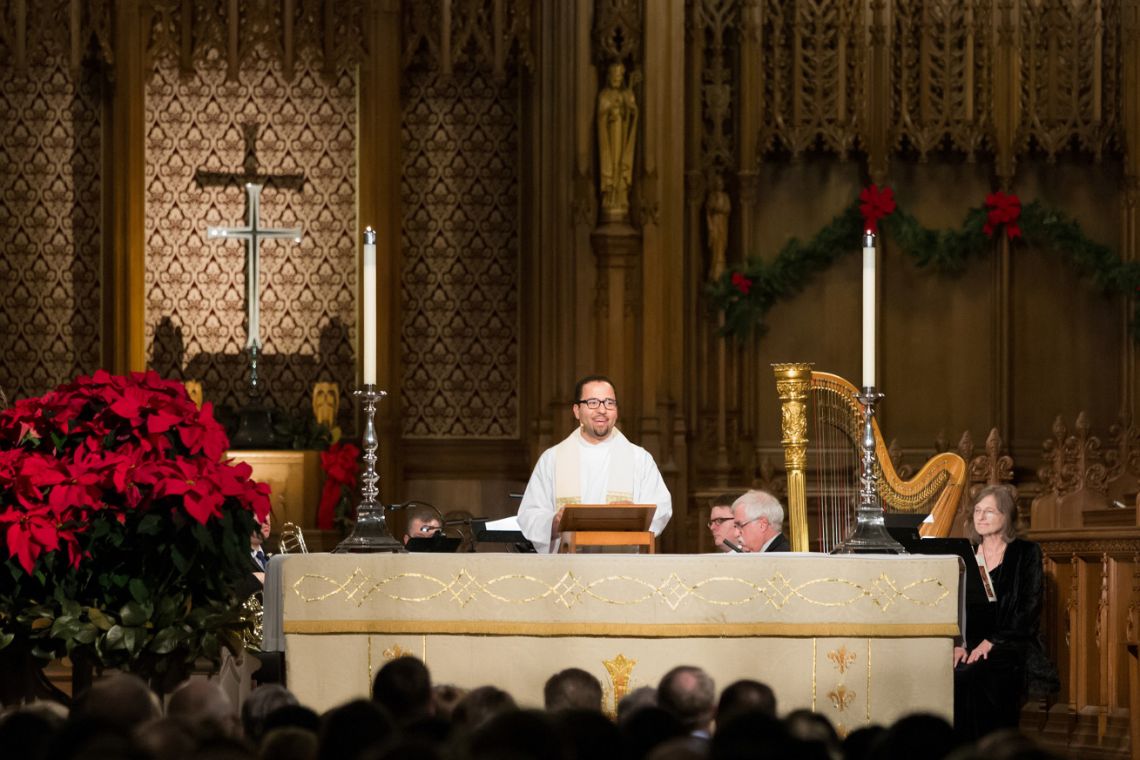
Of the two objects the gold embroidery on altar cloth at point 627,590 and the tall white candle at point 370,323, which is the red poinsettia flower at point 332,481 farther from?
the gold embroidery on altar cloth at point 627,590

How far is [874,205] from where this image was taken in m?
12.4

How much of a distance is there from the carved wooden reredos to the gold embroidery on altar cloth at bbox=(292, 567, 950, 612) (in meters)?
5.96

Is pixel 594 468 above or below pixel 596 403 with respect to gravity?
below

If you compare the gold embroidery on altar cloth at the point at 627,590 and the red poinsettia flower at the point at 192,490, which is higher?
the red poinsettia flower at the point at 192,490

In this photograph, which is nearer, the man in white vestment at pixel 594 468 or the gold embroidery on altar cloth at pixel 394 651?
the gold embroidery on altar cloth at pixel 394 651

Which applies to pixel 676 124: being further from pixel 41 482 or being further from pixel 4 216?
pixel 41 482

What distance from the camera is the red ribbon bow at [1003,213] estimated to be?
1241cm

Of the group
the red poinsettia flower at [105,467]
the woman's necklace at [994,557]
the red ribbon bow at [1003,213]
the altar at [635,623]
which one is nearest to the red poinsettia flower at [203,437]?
the red poinsettia flower at [105,467]

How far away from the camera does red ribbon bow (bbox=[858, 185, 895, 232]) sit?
12414mm

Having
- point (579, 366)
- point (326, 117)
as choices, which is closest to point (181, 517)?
point (579, 366)

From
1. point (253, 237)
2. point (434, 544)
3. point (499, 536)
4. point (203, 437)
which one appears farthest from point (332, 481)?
point (203, 437)

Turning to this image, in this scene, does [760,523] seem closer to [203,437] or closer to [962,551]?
[962,551]

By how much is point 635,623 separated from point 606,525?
481 millimetres

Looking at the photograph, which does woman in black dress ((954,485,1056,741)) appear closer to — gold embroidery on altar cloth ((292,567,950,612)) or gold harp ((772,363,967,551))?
gold harp ((772,363,967,551))
